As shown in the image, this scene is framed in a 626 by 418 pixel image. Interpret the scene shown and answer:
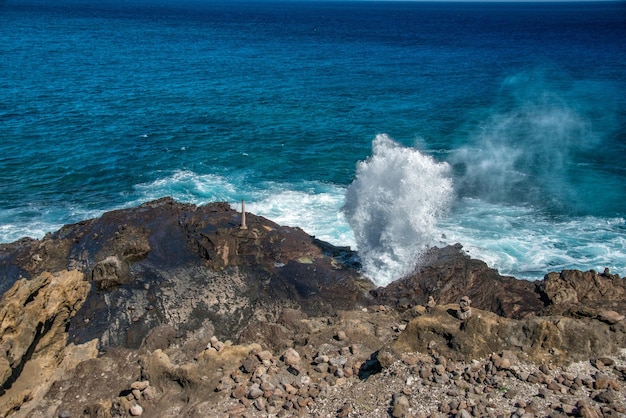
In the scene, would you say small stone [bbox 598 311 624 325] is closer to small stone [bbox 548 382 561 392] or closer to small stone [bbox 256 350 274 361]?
small stone [bbox 548 382 561 392]

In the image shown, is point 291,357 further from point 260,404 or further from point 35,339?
point 35,339

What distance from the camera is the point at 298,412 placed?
11.8m

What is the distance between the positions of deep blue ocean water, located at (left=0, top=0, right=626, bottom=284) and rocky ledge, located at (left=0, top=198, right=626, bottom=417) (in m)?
3.33

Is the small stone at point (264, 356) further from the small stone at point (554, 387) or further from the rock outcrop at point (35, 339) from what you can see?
the small stone at point (554, 387)

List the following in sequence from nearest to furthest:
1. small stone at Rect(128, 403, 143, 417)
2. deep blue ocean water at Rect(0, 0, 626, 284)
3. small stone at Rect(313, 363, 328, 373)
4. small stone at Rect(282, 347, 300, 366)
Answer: small stone at Rect(128, 403, 143, 417), small stone at Rect(313, 363, 328, 373), small stone at Rect(282, 347, 300, 366), deep blue ocean water at Rect(0, 0, 626, 284)

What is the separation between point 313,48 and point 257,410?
82.7 m

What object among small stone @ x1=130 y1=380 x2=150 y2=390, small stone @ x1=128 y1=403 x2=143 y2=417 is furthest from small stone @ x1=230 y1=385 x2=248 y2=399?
small stone @ x1=130 y1=380 x2=150 y2=390

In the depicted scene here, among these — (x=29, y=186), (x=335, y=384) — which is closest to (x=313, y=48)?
(x=29, y=186)

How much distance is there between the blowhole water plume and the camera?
66.5 ft

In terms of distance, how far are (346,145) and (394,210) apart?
1828 centimetres

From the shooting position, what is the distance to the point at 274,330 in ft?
50.8

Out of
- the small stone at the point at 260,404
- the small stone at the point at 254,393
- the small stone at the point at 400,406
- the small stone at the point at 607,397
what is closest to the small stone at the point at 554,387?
the small stone at the point at 607,397

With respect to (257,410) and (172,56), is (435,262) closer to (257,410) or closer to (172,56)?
(257,410)

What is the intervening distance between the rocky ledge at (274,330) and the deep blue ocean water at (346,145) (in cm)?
333
